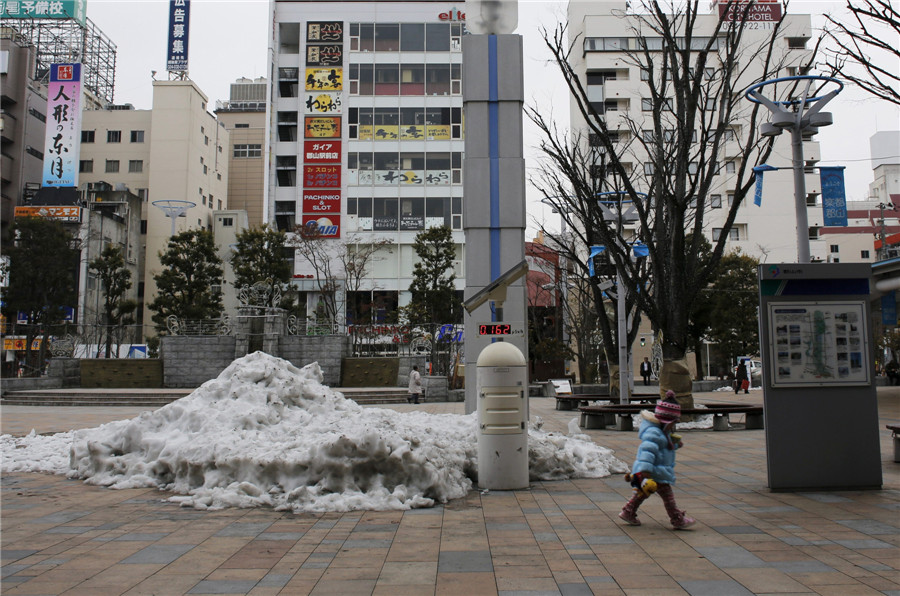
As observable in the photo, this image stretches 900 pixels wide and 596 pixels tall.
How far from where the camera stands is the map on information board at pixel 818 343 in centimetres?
749

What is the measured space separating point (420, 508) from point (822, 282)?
15.9ft

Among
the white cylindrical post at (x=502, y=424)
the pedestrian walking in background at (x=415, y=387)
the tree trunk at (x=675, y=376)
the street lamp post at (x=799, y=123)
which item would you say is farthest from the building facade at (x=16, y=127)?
the white cylindrical post at (x=502, y=424)

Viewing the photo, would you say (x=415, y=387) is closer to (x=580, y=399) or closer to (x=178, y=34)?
(x=580, y=399)

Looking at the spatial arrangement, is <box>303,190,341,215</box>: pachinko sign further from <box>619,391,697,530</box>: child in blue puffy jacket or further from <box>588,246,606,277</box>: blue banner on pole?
<box>619,391,697,530</box>: child in blue puffy jacket

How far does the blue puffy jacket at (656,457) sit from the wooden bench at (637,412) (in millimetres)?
8695

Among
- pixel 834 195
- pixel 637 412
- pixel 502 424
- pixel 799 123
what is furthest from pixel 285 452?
pixel 834 195

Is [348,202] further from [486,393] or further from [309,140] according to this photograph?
[486,393]

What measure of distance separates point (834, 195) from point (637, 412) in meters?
5.77

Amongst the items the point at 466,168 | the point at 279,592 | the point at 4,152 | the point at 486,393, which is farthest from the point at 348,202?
the point at 279,592

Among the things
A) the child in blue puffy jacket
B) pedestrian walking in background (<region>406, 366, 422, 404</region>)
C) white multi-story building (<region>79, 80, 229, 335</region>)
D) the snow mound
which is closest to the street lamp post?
the snow mound

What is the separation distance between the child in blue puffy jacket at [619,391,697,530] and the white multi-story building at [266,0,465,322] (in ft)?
140

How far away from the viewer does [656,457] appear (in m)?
6.02

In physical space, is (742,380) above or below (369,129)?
below

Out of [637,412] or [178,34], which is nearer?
[637,412]
